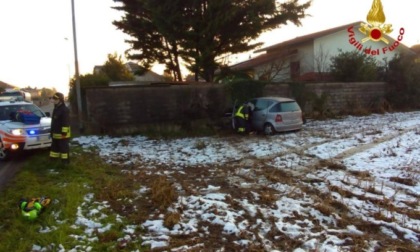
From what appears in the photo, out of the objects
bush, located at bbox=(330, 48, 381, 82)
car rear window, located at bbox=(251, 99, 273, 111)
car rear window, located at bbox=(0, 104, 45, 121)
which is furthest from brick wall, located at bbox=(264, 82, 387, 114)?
car rear window, located at bbox=(0, 104, 45, 121)

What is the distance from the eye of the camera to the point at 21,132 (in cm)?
1001

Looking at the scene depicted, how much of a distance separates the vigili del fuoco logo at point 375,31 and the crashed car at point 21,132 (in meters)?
16.1

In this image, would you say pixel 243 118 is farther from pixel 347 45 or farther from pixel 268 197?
pixel 347 45

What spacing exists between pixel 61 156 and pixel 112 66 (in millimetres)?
30621

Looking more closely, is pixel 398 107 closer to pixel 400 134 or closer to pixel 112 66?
pixel 400 134

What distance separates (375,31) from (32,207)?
2388cm

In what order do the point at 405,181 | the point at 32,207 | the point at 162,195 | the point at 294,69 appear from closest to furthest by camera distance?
1. the point at 32,207
2. the point at 162,195
3. the point at 405,181
4. the point at 294,69

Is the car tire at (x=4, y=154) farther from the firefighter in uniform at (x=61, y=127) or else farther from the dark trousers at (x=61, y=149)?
the firefighter in uniform at (x=61, y=127)

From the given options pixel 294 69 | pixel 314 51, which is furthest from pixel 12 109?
pixel 314 51

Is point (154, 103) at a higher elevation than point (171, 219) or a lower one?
higher

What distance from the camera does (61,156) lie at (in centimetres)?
874

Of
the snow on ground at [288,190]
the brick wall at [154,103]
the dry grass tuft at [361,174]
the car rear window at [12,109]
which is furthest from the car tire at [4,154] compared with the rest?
the dry grass tuft at [361,174]

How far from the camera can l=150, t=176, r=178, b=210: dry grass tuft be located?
20.2 ft

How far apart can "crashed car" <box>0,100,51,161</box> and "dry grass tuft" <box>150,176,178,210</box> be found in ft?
16.5
